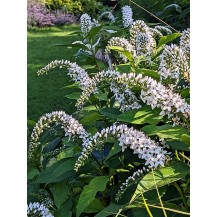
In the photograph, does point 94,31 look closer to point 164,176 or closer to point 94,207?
point 94,207

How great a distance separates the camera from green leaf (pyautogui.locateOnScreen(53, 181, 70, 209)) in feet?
3.91

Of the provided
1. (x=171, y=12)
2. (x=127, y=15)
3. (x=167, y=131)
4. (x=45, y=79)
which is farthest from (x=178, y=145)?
(x=45, y=79)

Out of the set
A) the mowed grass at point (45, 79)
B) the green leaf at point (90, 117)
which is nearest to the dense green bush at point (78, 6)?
the mowed grass at point (45, 79)

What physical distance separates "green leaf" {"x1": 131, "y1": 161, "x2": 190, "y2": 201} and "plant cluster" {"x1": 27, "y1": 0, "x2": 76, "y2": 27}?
23.4 ft

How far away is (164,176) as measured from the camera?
928 millimetres

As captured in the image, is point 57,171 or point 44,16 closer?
point 57,171

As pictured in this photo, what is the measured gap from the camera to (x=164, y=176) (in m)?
0.93

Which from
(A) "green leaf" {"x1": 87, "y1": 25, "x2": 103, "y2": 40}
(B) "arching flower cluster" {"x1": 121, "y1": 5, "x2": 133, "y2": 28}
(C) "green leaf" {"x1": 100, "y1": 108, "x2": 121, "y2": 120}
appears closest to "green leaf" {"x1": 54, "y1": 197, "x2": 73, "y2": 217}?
(C) "green leaf" {"x1": 100, "y1": 108, "x2": 121, "y2": 120}

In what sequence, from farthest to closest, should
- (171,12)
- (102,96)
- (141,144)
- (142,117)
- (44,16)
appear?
1. (44,16)
2. (171,12)
3. (102,96)
4. (142,117)
5. (141,144)

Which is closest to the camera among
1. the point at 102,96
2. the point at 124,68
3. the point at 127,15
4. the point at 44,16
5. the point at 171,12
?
the point at 124,68

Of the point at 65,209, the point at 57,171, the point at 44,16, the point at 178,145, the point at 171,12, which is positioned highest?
the point at 171,12

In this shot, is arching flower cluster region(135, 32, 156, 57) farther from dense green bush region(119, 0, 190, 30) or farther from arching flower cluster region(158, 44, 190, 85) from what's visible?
dense green bush region(119, 0, 190, 30)

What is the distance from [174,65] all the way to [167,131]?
0.50 feet
